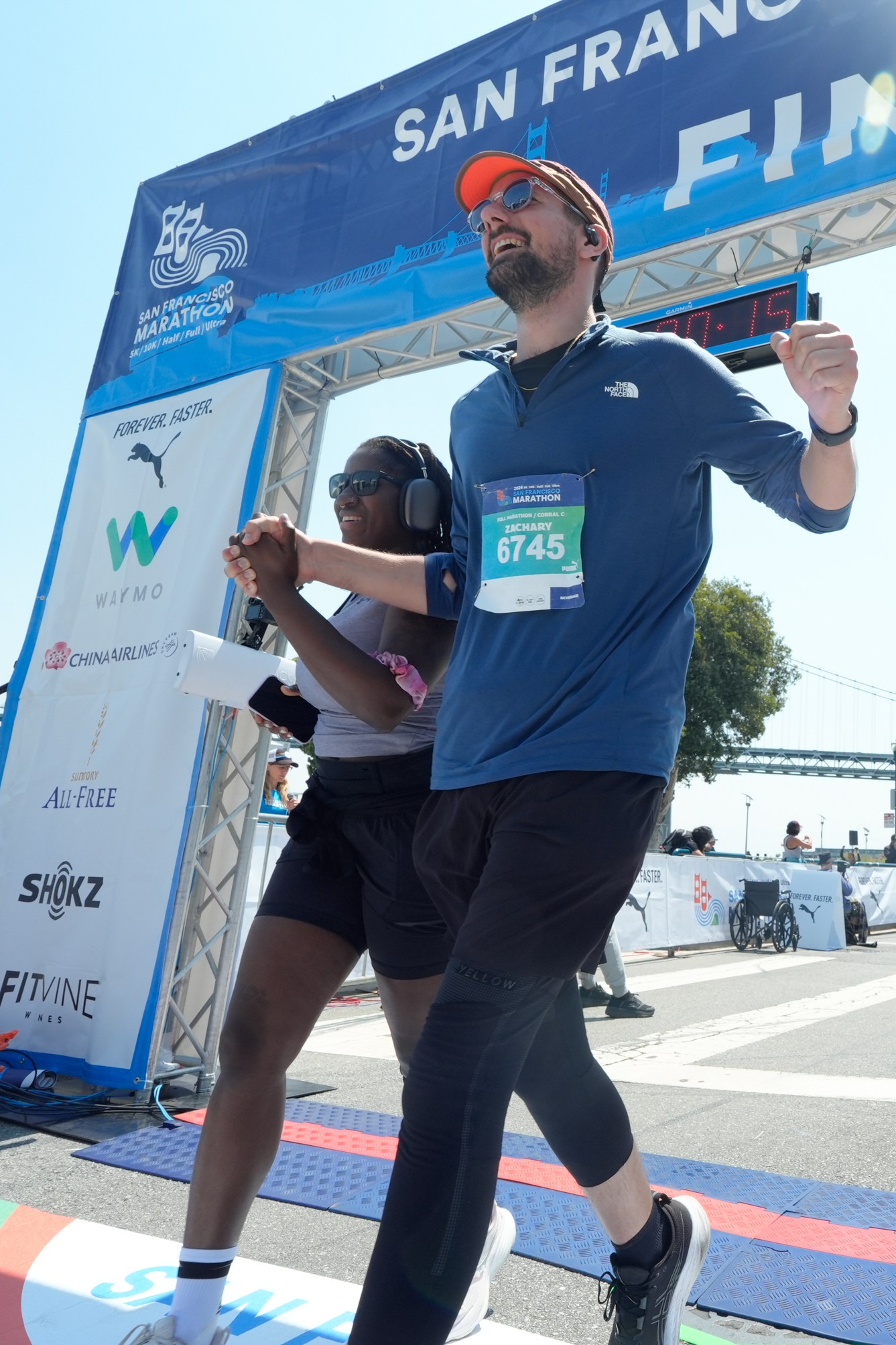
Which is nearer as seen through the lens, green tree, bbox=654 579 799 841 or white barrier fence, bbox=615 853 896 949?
white barrier fence, bbox=615 853 896 949

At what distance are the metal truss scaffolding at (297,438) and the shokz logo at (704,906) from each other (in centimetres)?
898

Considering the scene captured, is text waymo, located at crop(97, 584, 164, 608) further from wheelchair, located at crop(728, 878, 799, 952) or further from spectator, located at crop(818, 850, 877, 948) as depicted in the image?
spectator, located at crop(818, 850, 877, 948)

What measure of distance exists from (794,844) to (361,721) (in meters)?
15.7

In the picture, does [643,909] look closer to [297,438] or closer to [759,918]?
[759,918]

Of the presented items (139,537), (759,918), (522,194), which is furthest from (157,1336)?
(759,918)

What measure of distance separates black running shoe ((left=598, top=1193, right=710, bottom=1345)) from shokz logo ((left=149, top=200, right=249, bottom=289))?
4.83m

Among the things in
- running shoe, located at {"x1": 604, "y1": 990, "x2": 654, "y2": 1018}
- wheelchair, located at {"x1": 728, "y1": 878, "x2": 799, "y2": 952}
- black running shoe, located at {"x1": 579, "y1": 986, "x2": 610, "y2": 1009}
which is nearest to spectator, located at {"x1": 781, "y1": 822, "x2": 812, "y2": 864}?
wheelchair, located at {"x1": 728, "y1": 878, "x2": 799, "y2": 952}

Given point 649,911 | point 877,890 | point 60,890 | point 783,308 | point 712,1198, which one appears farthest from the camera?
point 877,890

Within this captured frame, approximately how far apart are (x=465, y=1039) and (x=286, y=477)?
4046 mm

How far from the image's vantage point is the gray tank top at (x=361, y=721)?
2084 millimetres

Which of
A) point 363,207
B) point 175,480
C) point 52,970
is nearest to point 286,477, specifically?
point 175,480

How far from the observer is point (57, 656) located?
511cm

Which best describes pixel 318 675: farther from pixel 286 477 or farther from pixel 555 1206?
pixel 286 477

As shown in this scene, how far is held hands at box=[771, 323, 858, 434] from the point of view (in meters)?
1.33
